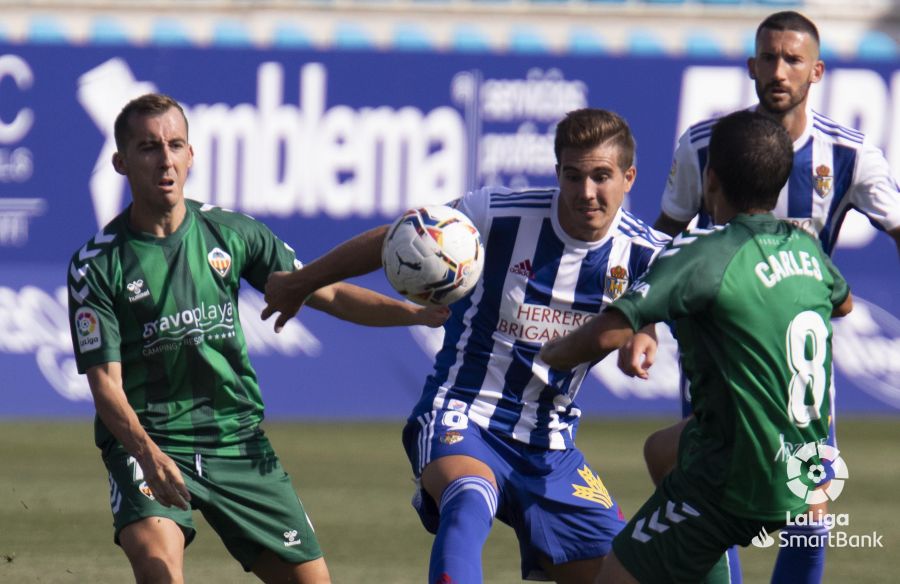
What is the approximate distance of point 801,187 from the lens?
6.25 metres

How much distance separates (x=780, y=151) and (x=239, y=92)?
28.8 feet

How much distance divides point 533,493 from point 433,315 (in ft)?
2.43

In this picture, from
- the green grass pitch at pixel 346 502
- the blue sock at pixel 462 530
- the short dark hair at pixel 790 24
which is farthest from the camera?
the green grass pitch at pixel 346 502

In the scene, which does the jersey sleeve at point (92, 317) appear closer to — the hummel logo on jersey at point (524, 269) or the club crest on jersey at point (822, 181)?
the hummel logo on jersey at point (524, 269)

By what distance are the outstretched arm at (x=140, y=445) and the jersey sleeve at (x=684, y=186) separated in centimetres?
244

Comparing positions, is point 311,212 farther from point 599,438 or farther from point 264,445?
point 264,445

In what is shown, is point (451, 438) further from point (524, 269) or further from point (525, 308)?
point (524, 269)

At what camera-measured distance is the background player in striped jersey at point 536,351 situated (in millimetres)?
5434

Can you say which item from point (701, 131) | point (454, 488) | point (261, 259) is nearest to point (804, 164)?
point (701, 131)

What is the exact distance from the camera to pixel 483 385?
558 cm

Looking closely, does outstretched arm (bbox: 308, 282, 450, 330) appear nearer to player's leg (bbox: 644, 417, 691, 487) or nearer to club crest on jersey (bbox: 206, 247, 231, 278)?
club crest on jersey (bbox: 206, 247, 231, 278)

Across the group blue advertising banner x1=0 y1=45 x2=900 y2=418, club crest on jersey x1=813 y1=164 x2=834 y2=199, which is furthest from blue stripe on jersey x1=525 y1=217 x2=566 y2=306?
blue advertising banner x1=0 y1=45 x2=900 y2=418

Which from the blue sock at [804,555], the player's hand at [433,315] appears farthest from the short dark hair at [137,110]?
the blue sock at [804,555]

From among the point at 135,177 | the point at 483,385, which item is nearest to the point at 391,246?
the point at 483,385
